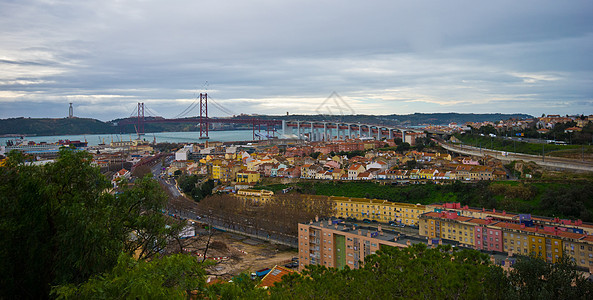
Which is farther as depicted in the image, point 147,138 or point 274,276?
point 147,138

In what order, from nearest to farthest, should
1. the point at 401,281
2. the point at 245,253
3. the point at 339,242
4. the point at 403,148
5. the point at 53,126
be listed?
1. the point at 401,281
2. the point at 339,242
3. the point at 245,253
4. the point at 403,148
5. the point at 53,126

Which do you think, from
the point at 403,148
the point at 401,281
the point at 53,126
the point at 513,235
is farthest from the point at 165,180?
the point at 53,126

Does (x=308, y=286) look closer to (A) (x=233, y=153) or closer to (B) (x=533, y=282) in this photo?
(B) (x=533, y=282)

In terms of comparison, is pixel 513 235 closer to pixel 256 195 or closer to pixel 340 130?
pixel 256 195

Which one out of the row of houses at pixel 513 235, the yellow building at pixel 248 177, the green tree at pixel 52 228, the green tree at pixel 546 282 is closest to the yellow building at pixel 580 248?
the row of houses at pixel 513 235

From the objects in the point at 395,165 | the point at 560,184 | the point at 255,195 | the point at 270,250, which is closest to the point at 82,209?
the point at 270,250

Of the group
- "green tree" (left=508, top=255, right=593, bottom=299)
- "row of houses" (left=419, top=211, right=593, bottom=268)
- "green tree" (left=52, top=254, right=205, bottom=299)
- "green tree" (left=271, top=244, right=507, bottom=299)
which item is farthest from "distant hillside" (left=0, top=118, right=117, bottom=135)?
"green tree" (left=508, top=255, right=593, bottom=299)
